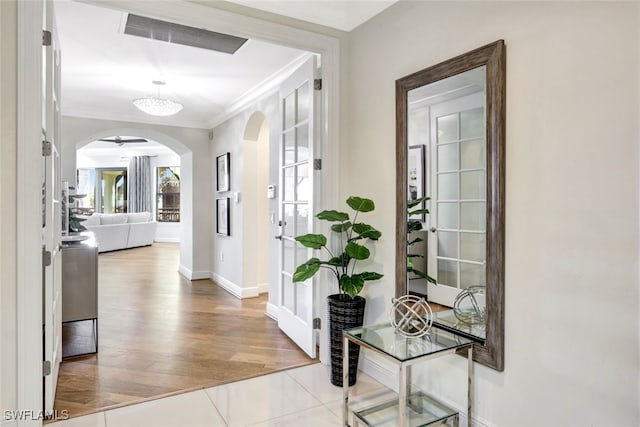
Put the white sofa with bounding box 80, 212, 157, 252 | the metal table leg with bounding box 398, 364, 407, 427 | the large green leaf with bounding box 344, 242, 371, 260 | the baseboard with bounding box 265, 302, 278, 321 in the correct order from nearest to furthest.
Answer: the metal table leg with bounding box 398, 364, 407, 427, the large green leaf with bounding box 344, 242, 371, 260, the baseboard with bounding box 265, 302, 278, 321, the white sofa with bounding box 80, 212, 157, 252

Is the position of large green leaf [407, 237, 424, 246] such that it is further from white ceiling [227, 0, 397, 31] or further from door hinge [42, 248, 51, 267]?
door hinge [42, 248, 51, 267]

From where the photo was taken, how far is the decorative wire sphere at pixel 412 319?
78.5 inches

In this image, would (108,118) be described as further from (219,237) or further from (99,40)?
(99,40)

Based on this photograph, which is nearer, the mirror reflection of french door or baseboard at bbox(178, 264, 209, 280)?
the mirror reflection of french door

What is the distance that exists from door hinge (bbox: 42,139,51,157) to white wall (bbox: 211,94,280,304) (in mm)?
2196

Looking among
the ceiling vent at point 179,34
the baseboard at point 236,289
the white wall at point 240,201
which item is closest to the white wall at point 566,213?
the ceiling vent at point 179,34

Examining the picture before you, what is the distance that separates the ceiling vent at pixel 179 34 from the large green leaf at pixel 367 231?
1.80 metres

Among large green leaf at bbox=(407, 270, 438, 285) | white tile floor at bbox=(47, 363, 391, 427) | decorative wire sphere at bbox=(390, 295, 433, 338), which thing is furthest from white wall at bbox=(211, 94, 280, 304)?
decorative wire sphere at bbox=(390, 295, 433, 338)

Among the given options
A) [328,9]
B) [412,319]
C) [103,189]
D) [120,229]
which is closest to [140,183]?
[103,189]

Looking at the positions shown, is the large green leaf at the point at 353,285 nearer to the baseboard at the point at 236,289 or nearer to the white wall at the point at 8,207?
the white wall at the point at 8,207

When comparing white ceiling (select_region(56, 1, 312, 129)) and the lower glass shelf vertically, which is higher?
white ceiling (select_region(56, 1, 312, 129))

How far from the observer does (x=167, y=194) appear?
1170 cm

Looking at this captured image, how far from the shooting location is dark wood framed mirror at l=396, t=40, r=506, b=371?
1832 mm

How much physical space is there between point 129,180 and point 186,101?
7.92m
